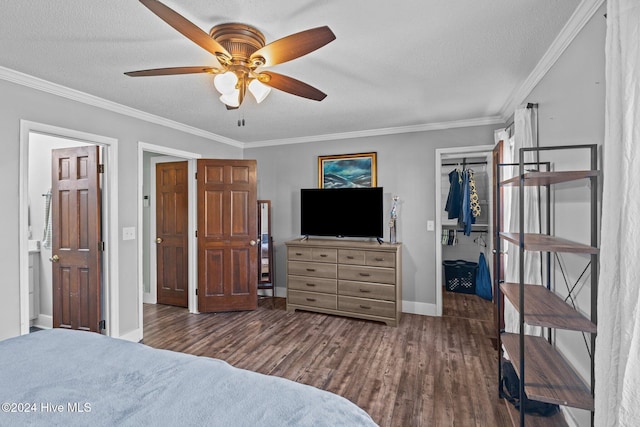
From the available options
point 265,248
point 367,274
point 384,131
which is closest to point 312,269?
point 367,274

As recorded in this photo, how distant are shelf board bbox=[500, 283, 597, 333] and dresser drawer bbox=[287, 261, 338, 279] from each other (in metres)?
2.16

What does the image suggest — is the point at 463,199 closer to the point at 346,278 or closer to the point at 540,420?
the point at 346,278

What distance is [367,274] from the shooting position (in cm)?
371

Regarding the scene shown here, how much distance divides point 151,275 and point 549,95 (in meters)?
5.07

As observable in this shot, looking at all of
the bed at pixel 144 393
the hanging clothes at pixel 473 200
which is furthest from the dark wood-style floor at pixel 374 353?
the hanging clothes at pixel 473 200

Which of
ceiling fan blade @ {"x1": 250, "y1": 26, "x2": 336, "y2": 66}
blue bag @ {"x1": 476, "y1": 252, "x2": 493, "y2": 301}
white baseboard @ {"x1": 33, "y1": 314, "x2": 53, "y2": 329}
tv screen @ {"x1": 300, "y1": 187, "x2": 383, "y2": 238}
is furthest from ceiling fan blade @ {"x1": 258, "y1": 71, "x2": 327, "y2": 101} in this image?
blue bag @ {"x1": 476, "y1": 252, "x2": 493, "y2": 301}

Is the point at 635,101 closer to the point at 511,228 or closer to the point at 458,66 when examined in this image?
the point at 458,66

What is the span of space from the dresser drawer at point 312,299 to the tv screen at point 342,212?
809 mm

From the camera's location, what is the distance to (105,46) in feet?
6.45

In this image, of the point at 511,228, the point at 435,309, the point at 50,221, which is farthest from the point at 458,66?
the point at 50,221

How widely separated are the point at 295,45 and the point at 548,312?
6.17ft

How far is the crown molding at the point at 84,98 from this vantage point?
2.33m

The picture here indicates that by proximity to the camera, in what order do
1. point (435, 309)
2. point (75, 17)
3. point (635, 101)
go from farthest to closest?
1. point (435, 309)
2. point (75, 17)
3. point (635, 101)

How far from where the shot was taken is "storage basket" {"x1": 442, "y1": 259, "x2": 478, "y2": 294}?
491cm
